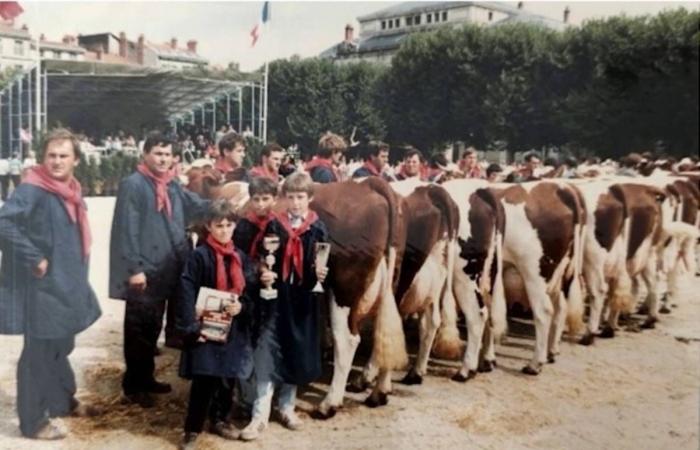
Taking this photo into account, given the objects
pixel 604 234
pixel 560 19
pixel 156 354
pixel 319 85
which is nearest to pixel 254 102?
pixel 319 85

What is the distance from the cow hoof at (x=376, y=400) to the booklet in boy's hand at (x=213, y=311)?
79 cm

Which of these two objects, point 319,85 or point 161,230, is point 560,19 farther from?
point 161,230

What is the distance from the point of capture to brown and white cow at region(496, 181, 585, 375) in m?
3.54

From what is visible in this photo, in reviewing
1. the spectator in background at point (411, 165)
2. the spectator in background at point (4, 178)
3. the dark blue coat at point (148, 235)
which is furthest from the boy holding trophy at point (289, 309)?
the spectator in background at point (4, 178)

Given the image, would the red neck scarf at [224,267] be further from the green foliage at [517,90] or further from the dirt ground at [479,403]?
the green foliage at [517,90]

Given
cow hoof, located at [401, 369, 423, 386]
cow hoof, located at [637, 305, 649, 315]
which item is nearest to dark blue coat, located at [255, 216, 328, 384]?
cow hoof, located at [401, 369, 423, 386]

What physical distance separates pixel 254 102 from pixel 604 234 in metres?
1.83

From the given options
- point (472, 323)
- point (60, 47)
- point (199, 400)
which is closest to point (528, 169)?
point (472, 323)

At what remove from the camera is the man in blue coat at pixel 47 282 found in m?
2.69

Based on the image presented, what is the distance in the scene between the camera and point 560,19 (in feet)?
10.2

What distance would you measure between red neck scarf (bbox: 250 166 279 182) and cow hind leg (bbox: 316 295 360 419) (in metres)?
0.58

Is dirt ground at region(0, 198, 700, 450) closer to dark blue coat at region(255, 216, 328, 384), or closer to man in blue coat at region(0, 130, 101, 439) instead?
man in blue coat at region(0, 130, 101, 439)

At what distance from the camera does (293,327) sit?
2938 millimetres

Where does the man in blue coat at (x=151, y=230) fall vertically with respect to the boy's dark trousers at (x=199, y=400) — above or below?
above
